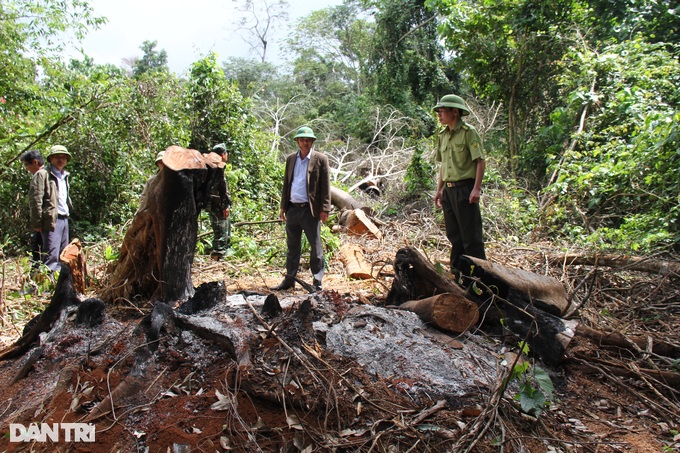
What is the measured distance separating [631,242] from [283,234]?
4805 millimetres

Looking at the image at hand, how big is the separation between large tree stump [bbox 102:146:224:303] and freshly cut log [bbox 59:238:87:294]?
0.57m

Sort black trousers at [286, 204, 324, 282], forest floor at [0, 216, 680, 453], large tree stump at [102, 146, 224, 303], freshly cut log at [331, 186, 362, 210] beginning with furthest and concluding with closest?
1. freshly cut log at [331, 186, 362, 210]
2. black trousers at [286, 204, 324, 282]
3. large tree stump at [102, 146, 224, 303]
4. forest floor at [0, 216, 680, 453]

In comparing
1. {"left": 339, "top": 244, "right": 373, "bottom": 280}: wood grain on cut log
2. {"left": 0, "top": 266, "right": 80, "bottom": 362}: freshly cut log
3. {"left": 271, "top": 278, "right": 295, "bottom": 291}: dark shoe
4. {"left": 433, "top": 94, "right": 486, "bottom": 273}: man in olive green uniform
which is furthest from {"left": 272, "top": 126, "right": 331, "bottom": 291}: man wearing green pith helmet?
{"left": 0, "top": 266, "right": 80, "bottom": 362}: freshly cut log

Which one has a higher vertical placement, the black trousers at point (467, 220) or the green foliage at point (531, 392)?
the black trousers at point (467, 220)

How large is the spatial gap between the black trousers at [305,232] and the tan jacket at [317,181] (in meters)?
0.11

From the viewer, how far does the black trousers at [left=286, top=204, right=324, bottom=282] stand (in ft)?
16.3

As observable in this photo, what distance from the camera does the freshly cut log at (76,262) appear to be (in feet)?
13.3

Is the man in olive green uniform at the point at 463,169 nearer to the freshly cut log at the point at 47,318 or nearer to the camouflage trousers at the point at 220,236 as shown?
the freshly cut log at the point at 47,318

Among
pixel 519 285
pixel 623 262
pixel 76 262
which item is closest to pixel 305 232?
pixel 76 262

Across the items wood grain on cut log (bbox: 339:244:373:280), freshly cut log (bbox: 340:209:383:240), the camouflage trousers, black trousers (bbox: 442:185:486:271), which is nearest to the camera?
black trousers (bbox: 442:185:486:271)

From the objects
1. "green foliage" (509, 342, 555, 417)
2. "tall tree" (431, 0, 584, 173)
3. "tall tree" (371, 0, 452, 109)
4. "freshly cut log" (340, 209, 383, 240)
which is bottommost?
"green foliage" (509, 342, 555, 417)

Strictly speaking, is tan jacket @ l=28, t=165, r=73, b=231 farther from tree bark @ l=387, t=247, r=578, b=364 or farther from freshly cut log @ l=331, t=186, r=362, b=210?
freshly cut log @ l=331, t=186, r=362, b=210

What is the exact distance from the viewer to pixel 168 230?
337 centimetres

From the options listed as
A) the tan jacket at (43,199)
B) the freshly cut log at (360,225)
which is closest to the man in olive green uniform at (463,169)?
the freshly cut log at (360,225)
